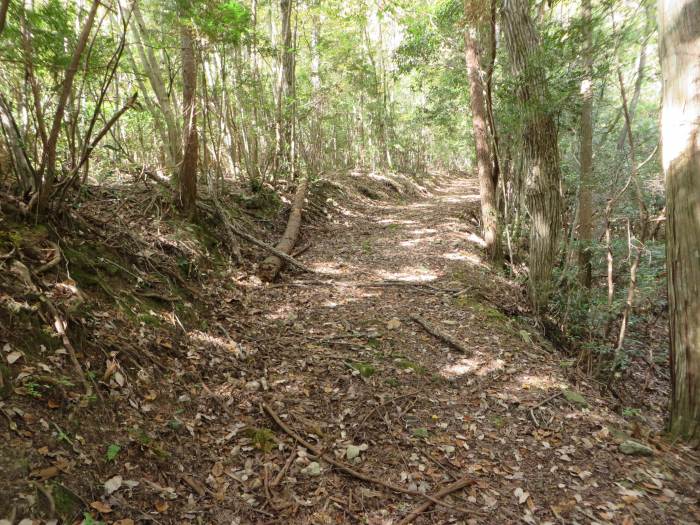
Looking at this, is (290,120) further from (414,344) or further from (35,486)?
(35,486)

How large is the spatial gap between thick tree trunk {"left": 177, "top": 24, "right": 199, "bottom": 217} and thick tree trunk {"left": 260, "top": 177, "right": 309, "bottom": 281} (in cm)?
154

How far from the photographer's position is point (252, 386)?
4020mm

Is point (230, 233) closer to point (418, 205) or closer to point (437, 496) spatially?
point (437, 496)

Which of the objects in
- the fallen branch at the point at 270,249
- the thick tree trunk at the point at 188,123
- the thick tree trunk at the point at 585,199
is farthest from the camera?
the thick tree trunk at the point at 585,199

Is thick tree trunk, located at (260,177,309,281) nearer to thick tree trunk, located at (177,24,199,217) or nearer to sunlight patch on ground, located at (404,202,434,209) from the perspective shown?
thick tree trunk, located at (177,24,199,217)

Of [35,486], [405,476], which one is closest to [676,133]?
[405,476]

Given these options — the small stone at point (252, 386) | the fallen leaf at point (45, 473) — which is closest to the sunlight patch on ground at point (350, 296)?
the small stone at point (252, 386)

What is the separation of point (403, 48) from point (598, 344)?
914cm

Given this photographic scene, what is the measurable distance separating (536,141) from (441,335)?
11.7 feet

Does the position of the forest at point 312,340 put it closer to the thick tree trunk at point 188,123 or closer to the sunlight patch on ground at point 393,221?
the thick tree trunk at point 188,123

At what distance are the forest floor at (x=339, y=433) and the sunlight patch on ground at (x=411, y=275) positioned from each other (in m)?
1.40

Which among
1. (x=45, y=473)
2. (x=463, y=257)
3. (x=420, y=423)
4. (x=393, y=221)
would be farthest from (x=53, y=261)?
(x=393, y=221)

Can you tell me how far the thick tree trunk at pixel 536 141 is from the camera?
6152 mm

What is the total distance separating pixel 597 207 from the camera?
13031mm
